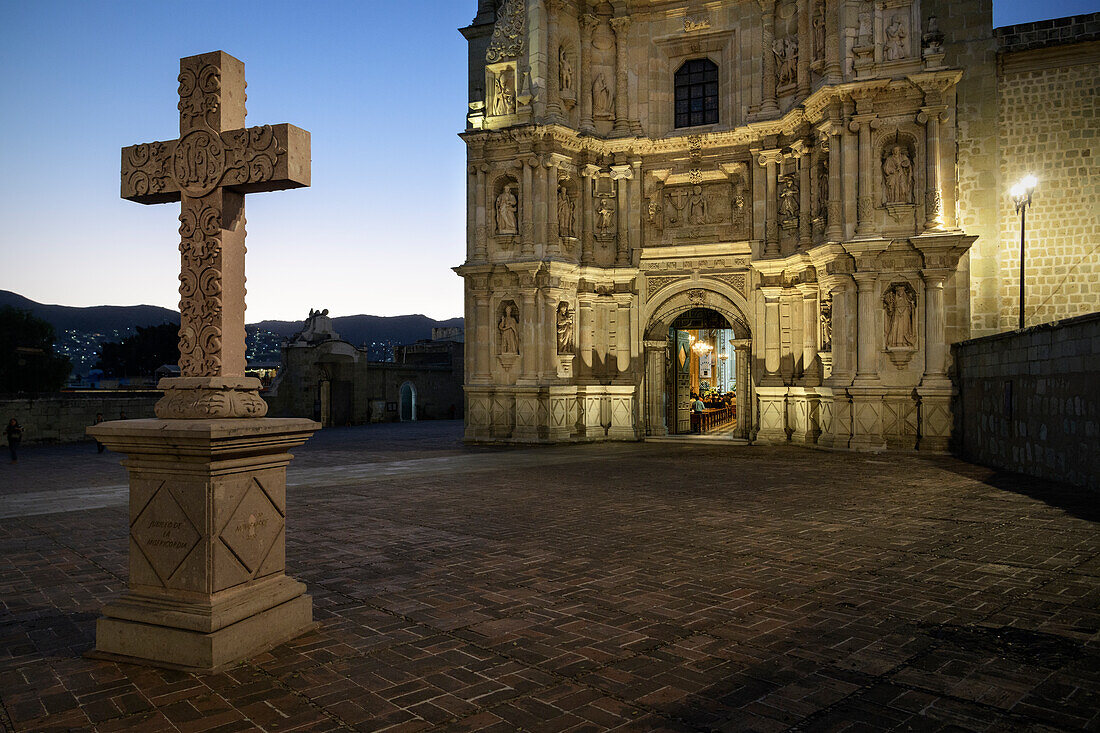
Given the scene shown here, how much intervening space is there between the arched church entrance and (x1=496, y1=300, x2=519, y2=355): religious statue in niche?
59.4 ft

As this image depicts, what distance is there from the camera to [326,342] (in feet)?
112

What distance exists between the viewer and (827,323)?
20.1 metres

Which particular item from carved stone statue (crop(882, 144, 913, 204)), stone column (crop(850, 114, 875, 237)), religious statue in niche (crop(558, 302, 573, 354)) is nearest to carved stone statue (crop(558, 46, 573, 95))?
religious statue in niche (crop(558, 302, 573, 354))

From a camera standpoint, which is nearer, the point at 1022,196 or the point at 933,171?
the point at 1022,196

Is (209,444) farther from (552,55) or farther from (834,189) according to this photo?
(552,55)

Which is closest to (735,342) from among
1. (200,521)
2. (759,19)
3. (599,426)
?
(599,426)

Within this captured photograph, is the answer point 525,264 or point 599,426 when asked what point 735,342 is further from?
point 525,264

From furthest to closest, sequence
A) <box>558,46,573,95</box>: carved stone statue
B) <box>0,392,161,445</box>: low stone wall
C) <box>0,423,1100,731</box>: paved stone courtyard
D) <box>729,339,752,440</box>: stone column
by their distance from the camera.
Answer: <box>0,392,161,445</box>: low stone wall
<box>558,46,573,95</box>: carved stone statue
<box>729,339,752,440</box>: stone column
<box>0,423,1100,731</box>: paved stone courtyard

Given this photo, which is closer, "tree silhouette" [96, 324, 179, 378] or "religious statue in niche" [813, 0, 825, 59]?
"religious statue in niche" [813, 0, 825, 59]

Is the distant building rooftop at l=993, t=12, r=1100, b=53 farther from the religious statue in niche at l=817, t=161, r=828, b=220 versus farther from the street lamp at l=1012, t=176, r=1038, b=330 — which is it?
the religious statue in niche at l=817, t=161, r=828, b=220

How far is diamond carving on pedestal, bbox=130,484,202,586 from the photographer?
4.63 metres

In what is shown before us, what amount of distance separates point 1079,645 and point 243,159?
6198 millimetres

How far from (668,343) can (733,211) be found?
4.58 meters

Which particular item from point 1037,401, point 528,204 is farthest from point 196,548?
point 528,204
